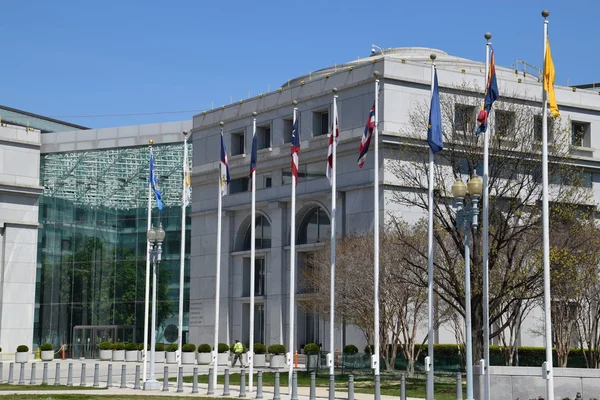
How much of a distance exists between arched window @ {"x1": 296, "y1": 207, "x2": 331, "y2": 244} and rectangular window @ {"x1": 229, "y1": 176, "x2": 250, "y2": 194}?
6.11 meters

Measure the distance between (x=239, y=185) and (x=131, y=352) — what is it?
44.3 feet

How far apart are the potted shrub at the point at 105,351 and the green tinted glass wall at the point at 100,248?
17.2 feet

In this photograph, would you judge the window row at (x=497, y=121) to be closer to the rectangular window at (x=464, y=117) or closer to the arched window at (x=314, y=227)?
Answer: the rectangular window at (x=464, y=117)

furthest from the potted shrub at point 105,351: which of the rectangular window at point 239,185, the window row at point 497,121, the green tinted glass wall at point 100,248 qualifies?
the window row at point 497,121

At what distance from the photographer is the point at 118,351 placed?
67.8m

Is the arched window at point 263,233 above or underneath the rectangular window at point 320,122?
underneath

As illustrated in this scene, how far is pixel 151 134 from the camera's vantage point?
75875 mm

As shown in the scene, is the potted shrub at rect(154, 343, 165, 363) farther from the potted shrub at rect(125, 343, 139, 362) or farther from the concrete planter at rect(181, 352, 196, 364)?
the potted shrub at rect(125, 343, 139, 362)

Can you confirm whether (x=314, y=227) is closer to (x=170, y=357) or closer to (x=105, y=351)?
(x=170, y=357)

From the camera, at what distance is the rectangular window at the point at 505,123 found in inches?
1663

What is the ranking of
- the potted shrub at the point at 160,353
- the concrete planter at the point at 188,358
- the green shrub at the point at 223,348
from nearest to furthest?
the green shrub at the point at 223,348, the concrete planter at the point at 188,358, the potted shrub at the point at 160,353

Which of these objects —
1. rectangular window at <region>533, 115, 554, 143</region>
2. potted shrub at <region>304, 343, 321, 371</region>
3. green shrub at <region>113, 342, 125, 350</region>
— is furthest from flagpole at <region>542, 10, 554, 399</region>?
green shrub at <region>113, 342, 125, 350</region>

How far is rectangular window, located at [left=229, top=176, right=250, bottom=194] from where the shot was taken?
68.2 metres

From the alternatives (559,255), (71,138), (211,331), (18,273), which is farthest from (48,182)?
(559,255)
